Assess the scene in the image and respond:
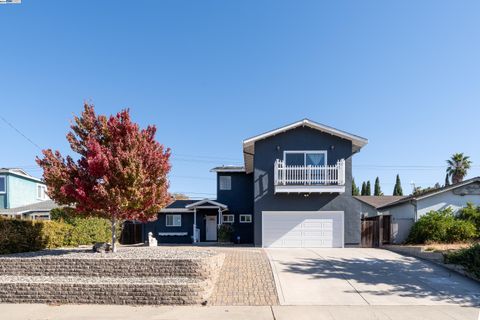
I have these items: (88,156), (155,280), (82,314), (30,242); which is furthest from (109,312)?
(30,242)

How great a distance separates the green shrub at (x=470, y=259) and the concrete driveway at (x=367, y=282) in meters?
0.37

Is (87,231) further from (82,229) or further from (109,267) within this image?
(109,267)

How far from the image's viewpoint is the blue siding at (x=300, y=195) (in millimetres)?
18812

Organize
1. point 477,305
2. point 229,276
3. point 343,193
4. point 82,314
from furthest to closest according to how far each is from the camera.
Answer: point 343,193 < point 229,276 < point 477,305 < point 82,314

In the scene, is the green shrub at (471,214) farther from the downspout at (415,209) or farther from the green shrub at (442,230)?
the downspout at (415,209)

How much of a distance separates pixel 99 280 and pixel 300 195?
11.9 m

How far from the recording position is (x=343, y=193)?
1884 cm

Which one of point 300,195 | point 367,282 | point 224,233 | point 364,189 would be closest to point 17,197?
point 224,233

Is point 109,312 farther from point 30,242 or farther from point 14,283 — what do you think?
point 30,242

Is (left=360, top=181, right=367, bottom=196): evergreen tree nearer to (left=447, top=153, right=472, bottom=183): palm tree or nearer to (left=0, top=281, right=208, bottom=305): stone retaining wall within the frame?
(left=447, top=153, right=472, bottom=183): palm tree

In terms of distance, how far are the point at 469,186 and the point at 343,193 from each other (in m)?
7.15

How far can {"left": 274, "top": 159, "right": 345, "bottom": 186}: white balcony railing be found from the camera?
18.5 metres

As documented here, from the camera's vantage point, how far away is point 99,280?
31.2ft

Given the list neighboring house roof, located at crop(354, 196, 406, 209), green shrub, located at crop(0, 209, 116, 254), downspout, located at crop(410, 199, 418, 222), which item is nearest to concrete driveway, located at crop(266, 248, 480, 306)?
downspout, located at crop(410, 199, 418, 222)
